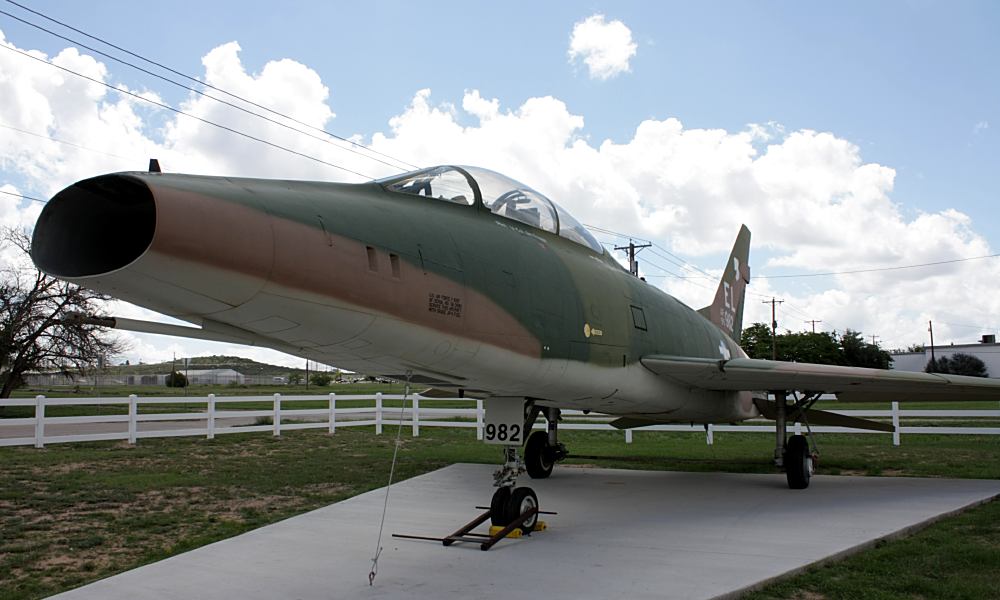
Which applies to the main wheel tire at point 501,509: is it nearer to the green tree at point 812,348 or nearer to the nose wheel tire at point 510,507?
the nose wheel tire at point 510,507

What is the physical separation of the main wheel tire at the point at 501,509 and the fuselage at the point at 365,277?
0.99 metres

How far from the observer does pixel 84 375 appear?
29.0 m

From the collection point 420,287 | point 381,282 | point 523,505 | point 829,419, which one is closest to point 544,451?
point 523,505

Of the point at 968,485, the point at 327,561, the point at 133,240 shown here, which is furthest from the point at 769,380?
the point at 133,240

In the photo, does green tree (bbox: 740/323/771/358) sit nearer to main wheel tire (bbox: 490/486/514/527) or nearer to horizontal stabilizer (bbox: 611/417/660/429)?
horizontal stabilizer (bbox: 611/417/660/429)

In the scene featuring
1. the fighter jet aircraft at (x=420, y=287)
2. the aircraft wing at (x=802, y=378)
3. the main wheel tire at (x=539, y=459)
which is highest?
the fighter jet aircraft at (x=420, y=287)

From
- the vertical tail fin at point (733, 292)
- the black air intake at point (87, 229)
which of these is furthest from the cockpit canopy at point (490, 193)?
the vertical tail fin at point (733, 292)

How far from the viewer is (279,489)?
9.80 m

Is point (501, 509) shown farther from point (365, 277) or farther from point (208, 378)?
point (208, 378)

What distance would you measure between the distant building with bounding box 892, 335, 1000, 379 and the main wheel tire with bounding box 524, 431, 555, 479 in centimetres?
9829

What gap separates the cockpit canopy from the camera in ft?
18.7

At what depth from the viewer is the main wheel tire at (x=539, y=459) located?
11370mm

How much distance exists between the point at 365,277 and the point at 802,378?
22.2 ft

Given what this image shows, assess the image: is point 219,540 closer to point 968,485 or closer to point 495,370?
point 495,370
